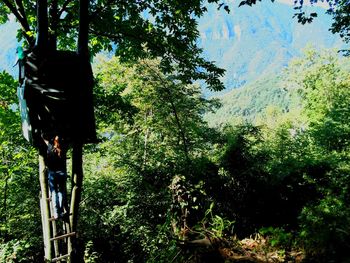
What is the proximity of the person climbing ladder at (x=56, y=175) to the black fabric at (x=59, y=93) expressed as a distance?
0.32m

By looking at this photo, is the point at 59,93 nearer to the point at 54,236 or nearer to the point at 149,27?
the point at 54,236

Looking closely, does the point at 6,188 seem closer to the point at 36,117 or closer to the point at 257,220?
the point at 36,117

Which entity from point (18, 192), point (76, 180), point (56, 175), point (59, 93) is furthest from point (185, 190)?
point (18, 192)

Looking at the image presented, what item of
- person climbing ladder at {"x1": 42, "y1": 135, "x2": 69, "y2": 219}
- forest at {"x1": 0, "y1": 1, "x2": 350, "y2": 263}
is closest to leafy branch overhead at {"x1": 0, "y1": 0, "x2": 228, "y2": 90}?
forest at {"x1": 0, "y1": 1, "x2": 350, "y2": 263}

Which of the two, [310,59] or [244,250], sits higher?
[310,59]

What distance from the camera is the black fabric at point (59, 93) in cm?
507

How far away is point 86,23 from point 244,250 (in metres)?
3.88

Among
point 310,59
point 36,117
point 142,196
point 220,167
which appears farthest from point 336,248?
point 310,59

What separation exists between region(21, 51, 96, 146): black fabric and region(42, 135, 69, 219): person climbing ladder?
32cm

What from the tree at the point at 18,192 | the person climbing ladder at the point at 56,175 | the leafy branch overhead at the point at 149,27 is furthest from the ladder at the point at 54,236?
the tree at the point at 18,192

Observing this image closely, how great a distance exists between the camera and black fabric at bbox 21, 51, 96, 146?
5074mm

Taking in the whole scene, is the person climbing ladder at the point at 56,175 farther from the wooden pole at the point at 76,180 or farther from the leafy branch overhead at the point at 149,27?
the leafy branch overhead at the point at 149,27

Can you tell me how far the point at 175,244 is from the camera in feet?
14.5

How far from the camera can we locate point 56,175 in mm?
5738
